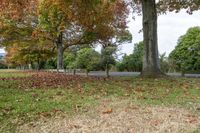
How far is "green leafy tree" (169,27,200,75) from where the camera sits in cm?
4391

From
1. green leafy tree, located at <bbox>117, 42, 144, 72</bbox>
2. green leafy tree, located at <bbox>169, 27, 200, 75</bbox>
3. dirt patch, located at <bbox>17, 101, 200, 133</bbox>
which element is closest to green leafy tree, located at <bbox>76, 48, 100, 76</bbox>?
green leafy tree, located at <bbox>117, 42, 144, 72</bbox>

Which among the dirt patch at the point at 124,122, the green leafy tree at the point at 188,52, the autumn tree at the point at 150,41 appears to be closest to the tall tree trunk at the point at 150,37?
the autumn tree at the point at 150,41

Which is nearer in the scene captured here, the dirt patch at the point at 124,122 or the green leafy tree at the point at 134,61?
the dirt patch at the point at 124,122

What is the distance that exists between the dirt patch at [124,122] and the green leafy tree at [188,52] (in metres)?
32.7

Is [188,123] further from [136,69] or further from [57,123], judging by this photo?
[136,69]

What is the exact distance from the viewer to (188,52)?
4750 cm

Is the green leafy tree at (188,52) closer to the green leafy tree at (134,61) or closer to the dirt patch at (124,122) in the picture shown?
the green leafy tree at (134,61)

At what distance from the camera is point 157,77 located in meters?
21.8

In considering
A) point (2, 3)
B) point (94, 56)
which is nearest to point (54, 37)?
point (94, 56)

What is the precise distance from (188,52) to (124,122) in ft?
133

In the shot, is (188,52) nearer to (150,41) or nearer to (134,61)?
(134,61)

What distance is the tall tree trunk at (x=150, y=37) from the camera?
904 inches

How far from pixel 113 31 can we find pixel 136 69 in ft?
34.4

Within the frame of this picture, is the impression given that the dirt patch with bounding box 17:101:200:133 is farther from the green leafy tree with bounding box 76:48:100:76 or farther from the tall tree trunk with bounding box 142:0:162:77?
the green leafy tree with bounding box 76:48:100:76
